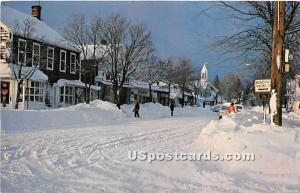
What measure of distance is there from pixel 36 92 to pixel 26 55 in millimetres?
4374

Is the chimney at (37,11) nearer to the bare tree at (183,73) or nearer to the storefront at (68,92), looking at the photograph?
the storefront at (68,92)

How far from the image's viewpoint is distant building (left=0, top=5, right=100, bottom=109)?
111ft

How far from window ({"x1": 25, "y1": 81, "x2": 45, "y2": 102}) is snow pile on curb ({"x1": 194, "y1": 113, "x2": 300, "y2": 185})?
2675 cm

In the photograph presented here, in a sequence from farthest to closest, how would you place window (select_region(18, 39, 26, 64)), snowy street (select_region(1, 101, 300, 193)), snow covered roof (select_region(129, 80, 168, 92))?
snow covered roof (select_region(129, 80, 168, 92)), window (select_region(18, 39, 26, 64)), snowy street (select_region(1, 101, 300, 193))

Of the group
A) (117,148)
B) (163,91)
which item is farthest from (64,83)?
(163,91)

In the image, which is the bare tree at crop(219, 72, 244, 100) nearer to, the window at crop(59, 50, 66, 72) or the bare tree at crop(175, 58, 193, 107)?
the bare tree at crop(175, 58, 193, 107)

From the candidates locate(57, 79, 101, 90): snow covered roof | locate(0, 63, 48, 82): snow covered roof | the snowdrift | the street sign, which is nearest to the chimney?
locate(57, 79, 101, 90): snow covered roof

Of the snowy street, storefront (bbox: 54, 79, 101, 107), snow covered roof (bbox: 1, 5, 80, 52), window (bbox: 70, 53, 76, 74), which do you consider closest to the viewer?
the snowy street

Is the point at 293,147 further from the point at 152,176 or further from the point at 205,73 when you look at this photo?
the point at 205,73

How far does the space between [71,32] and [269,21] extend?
25593 mm

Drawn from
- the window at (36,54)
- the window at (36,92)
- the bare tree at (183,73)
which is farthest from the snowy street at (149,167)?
the bare tree at (183,73)

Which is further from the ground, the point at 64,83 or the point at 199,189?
the point at 64,83

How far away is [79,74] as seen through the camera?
1850 inches

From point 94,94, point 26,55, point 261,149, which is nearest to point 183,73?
point 94,94
